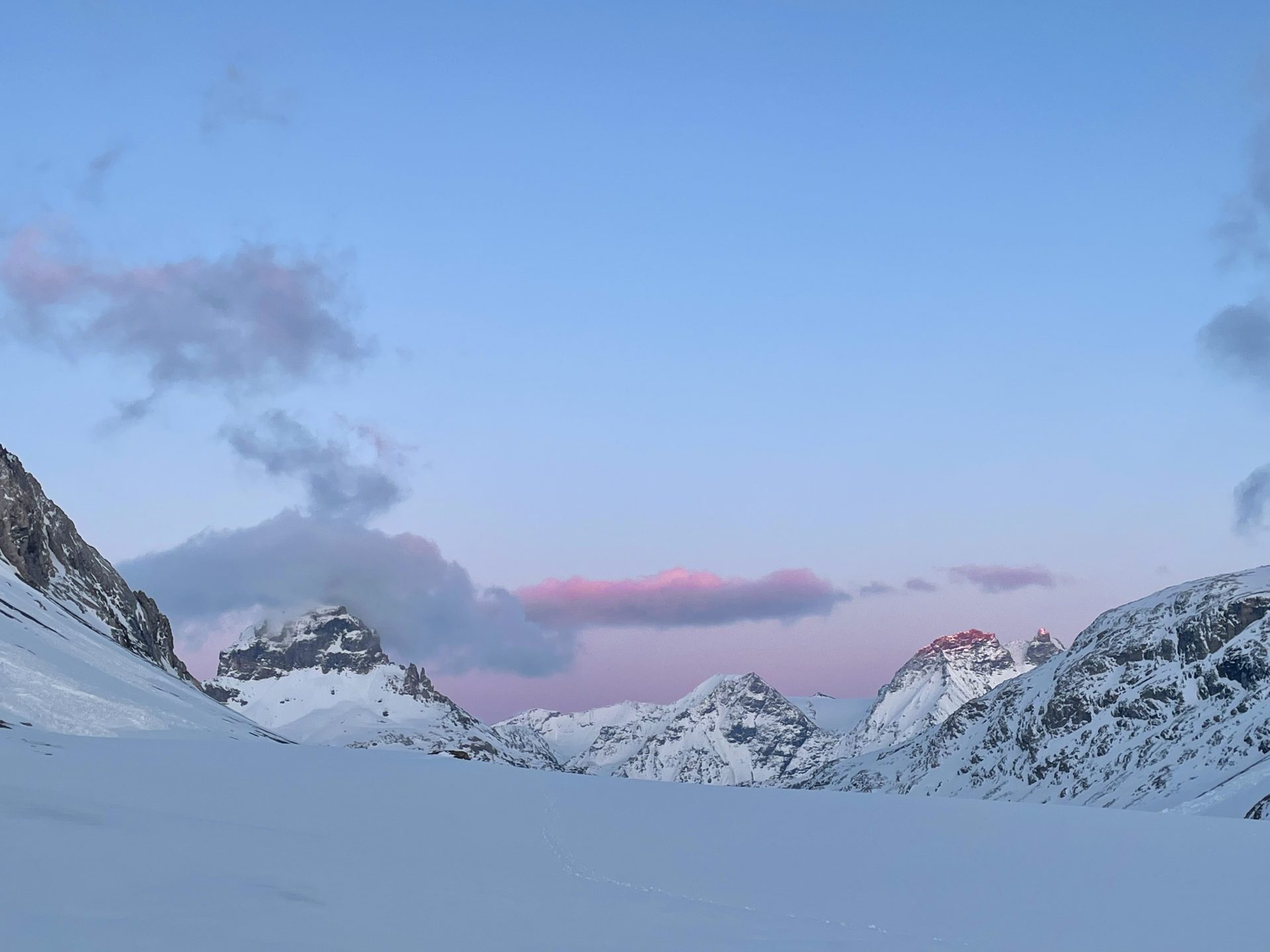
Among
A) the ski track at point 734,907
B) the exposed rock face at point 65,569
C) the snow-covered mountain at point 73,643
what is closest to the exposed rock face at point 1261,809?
the snow-covered mountain at point 73,643

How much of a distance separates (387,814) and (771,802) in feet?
49.0

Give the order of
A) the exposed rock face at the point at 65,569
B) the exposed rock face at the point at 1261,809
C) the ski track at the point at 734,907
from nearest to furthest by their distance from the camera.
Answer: the ski track at the point at 734,907, the exposed rock face at the point at 65,569, the exposed rock face at the point at 1261,809

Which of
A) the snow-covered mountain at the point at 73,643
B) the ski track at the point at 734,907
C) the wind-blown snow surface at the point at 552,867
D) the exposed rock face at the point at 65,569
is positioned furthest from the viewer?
the exposed rock face at the point at 65,569

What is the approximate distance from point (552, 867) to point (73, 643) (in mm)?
84384

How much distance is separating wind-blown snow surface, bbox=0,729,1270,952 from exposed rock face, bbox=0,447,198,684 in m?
107

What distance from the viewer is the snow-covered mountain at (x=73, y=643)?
58844 millimetres

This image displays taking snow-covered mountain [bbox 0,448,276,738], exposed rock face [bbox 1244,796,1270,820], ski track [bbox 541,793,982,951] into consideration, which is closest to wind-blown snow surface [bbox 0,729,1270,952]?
ski track [bbox 541,793,982,951]

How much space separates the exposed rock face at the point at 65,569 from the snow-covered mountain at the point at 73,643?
24 centimetres

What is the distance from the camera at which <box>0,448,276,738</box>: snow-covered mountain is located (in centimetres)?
5884

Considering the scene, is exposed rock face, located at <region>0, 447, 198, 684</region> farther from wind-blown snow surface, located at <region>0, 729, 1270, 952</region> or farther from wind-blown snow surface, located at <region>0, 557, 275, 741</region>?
wind-blown snow surface, located at <region>0, 729, 1270, 952</region>

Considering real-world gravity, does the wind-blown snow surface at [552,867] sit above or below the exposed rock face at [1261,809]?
below

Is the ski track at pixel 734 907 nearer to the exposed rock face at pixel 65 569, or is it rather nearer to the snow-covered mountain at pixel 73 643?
the snow-covered mountain at pixel 73 643

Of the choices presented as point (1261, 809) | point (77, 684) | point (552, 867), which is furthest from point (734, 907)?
point (1261, 809)

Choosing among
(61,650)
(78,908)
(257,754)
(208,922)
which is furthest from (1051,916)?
(61,650)
